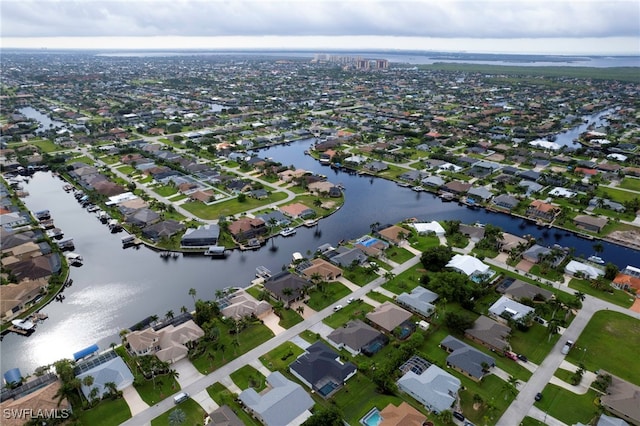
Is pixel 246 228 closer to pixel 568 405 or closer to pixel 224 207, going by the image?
pixel 224 207

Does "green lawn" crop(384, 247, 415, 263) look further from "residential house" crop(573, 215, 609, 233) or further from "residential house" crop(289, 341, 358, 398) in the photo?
"residential house" crop(573, 215, 609, 233)

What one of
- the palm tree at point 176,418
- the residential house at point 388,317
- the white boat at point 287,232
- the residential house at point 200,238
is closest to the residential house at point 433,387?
the residential house at point 388,317

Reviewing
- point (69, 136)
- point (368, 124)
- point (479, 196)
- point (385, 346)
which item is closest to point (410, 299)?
point (385, 346)

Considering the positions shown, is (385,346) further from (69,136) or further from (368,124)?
(69,136)

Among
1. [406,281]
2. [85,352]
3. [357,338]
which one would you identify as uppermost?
[357,338]

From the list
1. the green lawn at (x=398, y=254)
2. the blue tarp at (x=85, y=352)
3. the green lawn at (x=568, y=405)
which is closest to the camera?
the green lawn at (x=568, y=405)

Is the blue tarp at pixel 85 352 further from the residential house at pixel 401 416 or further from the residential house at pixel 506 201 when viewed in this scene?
the residential house at pixel 506 201

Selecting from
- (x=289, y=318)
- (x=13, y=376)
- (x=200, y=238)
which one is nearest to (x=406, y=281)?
(x=289, y=318)
